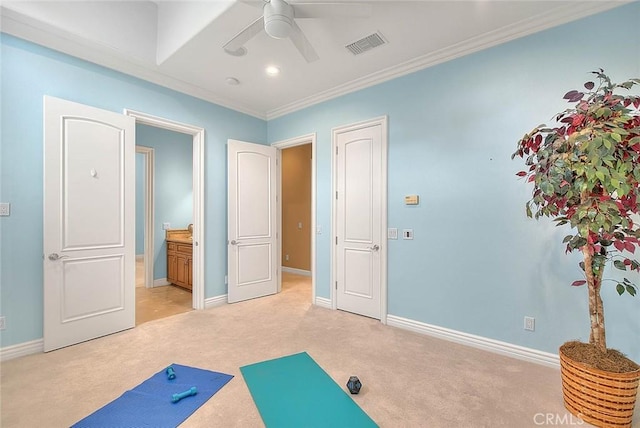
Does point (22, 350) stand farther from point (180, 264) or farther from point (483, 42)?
point (483, 42)

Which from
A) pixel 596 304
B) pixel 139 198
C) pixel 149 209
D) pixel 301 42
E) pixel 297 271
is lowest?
pixel 297 271

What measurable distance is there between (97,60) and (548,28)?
4.20 meters

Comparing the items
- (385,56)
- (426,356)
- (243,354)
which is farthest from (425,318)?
(385,56)

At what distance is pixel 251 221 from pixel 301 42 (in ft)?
8.73

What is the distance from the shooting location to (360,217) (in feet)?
11.7

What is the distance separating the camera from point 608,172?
1525mm

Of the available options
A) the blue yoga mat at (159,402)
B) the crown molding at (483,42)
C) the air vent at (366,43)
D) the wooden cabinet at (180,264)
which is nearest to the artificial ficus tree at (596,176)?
the crown molding at (483,42)

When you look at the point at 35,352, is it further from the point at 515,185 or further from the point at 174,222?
the point at 515,185

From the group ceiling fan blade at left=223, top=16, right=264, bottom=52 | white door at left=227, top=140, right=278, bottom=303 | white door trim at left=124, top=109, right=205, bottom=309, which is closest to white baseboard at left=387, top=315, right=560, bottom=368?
white door at left=227, top=140, right=278, bottom=303

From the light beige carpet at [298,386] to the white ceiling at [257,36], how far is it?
2.80 m

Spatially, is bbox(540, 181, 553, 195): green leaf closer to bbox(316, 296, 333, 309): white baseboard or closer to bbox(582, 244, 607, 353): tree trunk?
bbox(582, 244, 607, 353): tree trunk

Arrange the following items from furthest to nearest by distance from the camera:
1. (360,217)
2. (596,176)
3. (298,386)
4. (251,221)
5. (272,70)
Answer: (251,221), (360,217), (272,70), (298,386), (596,176)

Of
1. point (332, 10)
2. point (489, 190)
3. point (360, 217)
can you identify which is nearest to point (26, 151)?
point (332, 10)

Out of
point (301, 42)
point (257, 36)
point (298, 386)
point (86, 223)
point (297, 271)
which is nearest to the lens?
point (298, 386)
